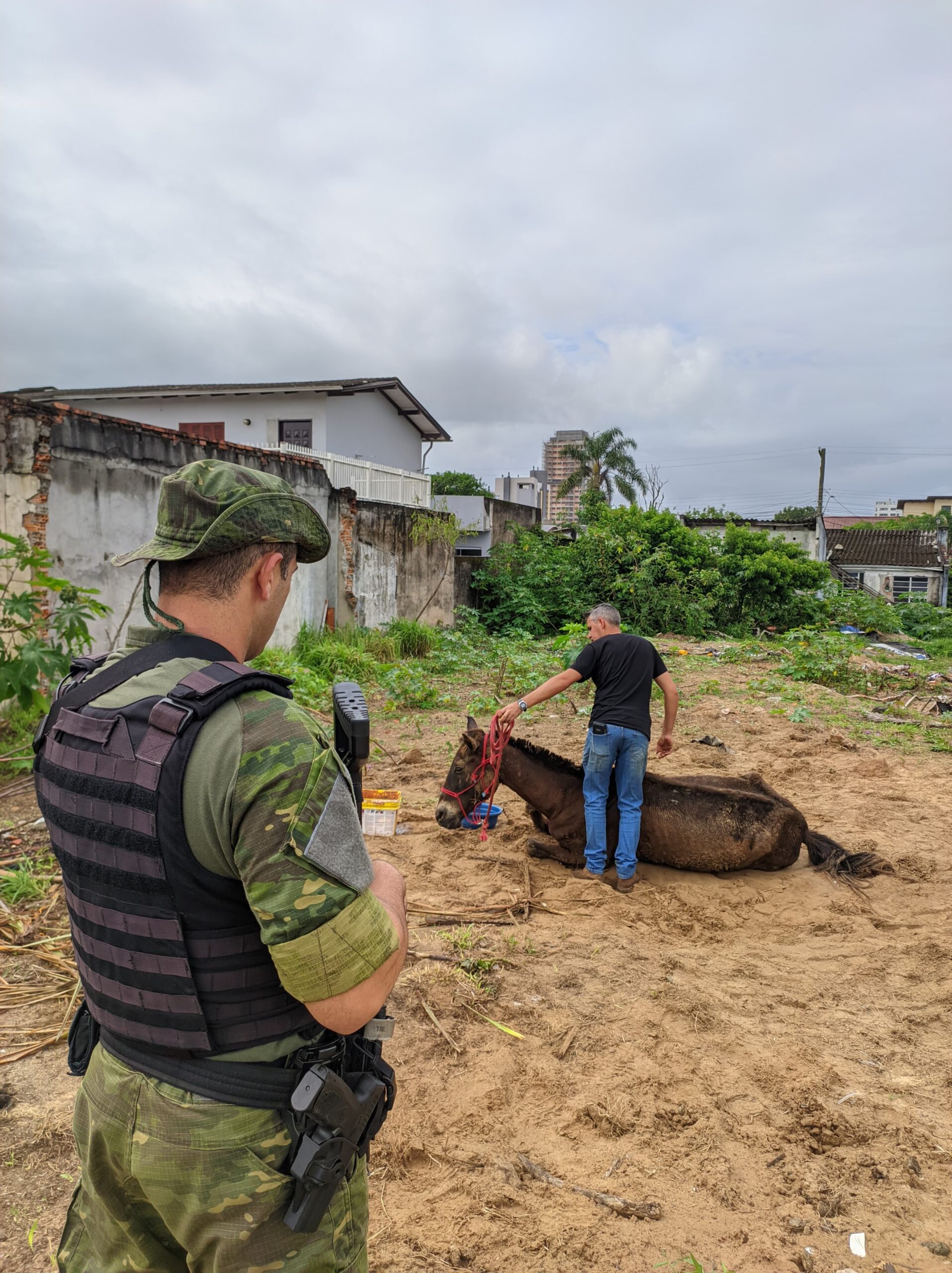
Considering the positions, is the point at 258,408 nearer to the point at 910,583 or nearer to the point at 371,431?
the point at 371,431

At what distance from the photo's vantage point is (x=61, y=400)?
24.5m

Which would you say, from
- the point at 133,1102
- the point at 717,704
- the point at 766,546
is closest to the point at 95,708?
the point at 133,1102

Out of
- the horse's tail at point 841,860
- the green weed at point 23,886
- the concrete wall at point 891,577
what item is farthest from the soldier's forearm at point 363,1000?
the concrete wall at point 891,577

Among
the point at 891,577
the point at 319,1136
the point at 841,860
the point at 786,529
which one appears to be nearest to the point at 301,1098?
the point at 319,1136

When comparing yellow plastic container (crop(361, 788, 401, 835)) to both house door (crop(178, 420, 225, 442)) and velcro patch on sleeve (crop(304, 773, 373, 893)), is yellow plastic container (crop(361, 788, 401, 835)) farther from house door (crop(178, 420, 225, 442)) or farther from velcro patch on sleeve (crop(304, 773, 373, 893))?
house door (crop(178, 420, 225, 442))

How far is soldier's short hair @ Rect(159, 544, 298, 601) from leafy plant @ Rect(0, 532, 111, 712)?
4.99m

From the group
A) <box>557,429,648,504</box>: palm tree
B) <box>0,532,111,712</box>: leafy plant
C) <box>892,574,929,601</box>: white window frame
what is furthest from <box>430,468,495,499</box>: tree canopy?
<box>0,532,111,712</box>: leafy plant

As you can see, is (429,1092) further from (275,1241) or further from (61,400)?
(61,400)

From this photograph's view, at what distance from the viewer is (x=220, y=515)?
4.91 feet

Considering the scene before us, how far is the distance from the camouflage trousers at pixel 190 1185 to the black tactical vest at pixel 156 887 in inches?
4.2

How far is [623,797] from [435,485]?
3557 centimetres

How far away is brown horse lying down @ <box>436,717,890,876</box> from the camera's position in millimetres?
5617

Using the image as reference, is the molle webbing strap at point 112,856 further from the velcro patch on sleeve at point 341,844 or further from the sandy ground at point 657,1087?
the sandy ground at point 657,1087

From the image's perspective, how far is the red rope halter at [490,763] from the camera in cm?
560
